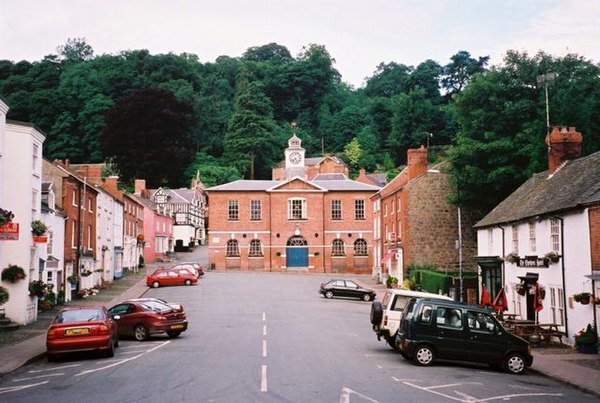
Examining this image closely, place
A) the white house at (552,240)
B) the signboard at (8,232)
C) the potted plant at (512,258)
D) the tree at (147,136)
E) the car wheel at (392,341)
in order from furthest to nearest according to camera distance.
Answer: the tree at (147,136)
the potted plant at (512,258)
the signboard at (8,232)
the white house at (552,240)
the car wheel at (392,341)

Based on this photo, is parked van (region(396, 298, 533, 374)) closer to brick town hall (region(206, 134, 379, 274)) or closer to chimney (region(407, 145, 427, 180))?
chimney (region(407, 145, 427, 180))

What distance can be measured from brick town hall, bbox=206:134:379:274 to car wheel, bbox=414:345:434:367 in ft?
160

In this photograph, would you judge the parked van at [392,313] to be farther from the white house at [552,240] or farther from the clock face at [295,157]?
the clock face at [295,157]

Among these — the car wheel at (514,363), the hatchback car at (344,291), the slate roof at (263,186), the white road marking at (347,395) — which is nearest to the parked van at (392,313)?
the car wheel at (514,363)

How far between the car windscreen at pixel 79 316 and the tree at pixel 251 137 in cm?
8717

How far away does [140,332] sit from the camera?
23688mm

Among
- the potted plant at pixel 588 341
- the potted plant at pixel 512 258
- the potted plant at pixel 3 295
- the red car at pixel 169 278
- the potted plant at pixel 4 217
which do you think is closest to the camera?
the potted plant at pixel 588 341

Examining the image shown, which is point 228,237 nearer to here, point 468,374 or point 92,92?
point 468,374

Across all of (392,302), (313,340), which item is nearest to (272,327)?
(313,340)

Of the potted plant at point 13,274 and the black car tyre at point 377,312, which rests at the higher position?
the potted plant at point 13,274

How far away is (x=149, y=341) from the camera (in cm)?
2366

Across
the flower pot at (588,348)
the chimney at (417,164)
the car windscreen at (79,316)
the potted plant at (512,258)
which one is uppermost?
the chimney at (417,164)

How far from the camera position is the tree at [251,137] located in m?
108

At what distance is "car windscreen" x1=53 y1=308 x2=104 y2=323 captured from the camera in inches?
751
